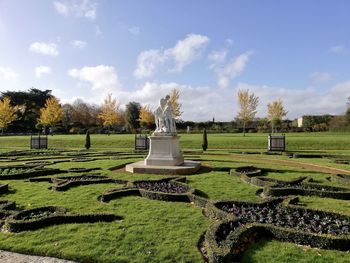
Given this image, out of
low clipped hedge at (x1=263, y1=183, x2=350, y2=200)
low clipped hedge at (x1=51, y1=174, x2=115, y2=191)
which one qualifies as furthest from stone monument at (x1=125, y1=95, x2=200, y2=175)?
low clipped hedge at (x1=263, y1=183, x2=350, y2=200)

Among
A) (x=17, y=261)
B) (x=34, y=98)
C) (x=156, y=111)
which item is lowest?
(x=17, y=261)

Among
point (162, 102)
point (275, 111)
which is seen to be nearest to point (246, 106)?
point (275, 111)

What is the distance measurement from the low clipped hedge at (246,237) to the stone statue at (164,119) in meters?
8.24

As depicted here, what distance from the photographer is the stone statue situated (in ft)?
47.3

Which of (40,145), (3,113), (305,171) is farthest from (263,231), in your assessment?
(3,113)

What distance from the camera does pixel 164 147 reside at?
558 inches

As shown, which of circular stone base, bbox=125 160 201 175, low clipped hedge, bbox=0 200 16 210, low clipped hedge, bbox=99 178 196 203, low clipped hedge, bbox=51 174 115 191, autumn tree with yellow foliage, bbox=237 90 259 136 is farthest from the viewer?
autumn tree with yellow foliage, bbox=237 90 259 136

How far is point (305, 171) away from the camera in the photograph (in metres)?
12.9

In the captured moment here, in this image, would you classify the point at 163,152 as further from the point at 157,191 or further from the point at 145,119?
the point at 145,119

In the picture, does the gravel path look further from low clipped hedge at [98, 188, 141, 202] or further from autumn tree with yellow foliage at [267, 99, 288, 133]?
autumn tree with yellow foliage at [267, 99, 288, 133]

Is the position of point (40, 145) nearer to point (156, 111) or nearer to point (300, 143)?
point (156, 111)

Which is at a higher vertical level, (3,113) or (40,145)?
(3,113)

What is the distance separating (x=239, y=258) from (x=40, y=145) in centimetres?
2550

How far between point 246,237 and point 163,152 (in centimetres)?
888
